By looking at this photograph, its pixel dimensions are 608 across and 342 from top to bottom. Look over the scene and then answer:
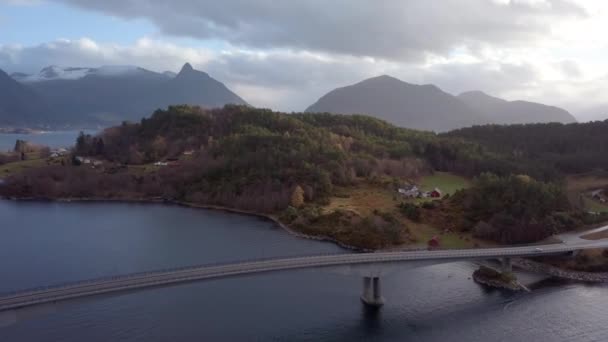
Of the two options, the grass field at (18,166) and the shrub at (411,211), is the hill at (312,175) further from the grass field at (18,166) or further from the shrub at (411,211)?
the grass field at (18,166)

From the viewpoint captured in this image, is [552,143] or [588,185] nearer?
[588,185]

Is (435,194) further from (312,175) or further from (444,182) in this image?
(312,175)

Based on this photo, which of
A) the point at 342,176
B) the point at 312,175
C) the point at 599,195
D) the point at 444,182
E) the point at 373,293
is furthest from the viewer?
the point at 444,182

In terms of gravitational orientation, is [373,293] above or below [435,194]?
below

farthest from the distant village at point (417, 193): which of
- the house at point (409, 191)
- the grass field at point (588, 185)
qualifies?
the grass field at point (588, 185)

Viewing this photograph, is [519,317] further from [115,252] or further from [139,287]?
[115,252]

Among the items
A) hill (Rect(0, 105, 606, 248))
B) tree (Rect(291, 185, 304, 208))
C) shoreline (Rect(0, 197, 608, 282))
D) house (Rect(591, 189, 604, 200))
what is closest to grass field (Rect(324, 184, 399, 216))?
hill (Rect(0, 105, 606, 248))

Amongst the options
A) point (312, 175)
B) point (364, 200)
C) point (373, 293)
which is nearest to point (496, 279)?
point (373, 293)
